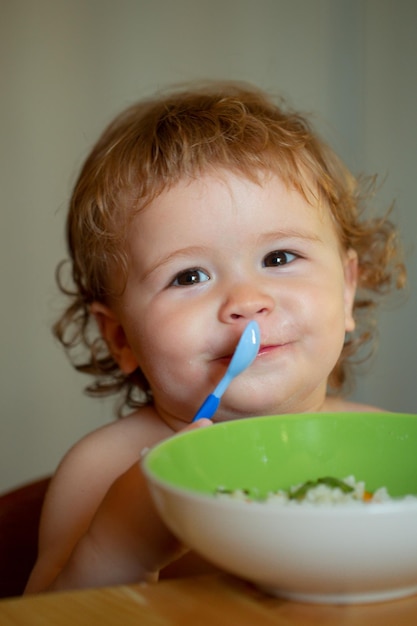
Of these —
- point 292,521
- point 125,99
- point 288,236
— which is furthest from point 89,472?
point 125,99

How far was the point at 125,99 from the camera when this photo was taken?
2234 mm

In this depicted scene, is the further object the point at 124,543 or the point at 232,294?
the point at 232,294

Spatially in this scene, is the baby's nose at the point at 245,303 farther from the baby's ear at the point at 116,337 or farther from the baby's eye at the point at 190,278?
the baby's ear at the point at 116,337

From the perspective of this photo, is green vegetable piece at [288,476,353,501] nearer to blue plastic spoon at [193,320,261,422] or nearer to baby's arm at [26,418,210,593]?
baby's arm at [26,418,210,593]

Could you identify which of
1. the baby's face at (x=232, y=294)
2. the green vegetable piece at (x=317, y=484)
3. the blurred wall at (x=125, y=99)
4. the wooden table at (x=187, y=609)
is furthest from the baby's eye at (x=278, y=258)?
the blurred wall at (x=125, y=99)

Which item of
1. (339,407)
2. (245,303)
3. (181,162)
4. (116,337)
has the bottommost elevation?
(339,407)

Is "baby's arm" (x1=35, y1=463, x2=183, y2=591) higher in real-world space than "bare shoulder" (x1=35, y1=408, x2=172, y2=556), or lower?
higher

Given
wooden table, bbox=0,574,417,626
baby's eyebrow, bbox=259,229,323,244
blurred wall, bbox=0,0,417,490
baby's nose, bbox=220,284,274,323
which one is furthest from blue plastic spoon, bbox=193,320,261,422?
blurred wall, bbox=0,0,417,490

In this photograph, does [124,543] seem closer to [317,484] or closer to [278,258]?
[317,484]

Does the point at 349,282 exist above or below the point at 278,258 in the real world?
below

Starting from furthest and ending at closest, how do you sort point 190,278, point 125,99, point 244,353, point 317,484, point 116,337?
1. point 125,99
2. point 116,337
3. point 190,278
4. point 244,353
5. point 317,484

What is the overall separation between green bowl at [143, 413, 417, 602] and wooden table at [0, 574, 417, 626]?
0.01m

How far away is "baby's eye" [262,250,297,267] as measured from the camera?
1.03 m

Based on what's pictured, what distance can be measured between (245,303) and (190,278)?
104 millimetres
